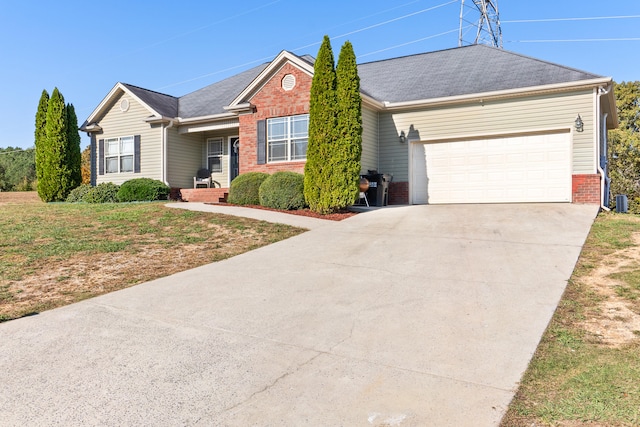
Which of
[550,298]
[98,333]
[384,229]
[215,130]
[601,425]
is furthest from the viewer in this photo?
[215,130]

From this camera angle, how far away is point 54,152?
18.4 m

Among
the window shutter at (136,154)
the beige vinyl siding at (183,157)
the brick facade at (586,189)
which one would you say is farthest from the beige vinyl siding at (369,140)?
the window shutter at (136,154)

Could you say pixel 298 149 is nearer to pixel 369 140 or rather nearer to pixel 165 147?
pixel 369 140

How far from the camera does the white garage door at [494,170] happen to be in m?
13.1

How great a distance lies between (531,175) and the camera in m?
13.4

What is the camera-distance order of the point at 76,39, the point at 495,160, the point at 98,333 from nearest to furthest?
the point at 98,333
the point at 495,160
the point at 76,39

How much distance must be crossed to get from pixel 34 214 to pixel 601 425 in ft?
48.6

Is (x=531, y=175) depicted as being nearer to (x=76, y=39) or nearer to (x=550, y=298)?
(x=550, y=298)

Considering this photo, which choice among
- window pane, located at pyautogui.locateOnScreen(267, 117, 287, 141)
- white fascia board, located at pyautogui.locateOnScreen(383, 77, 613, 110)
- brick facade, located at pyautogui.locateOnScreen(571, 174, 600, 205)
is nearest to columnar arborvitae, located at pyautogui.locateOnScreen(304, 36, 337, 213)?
window pane, located at pyautogui.locateOnScreen(267, 117, 287, 141)

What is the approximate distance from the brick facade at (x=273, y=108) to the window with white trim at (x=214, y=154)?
3333 millimetres

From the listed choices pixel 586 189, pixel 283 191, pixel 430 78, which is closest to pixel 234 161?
pixel 283 191

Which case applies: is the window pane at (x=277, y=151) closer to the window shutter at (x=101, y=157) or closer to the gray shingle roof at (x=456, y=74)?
the gray shingle roof at (x=456, y=74)

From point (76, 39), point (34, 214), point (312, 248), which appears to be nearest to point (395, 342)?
point (312, 248)

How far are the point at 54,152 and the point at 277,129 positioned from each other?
10.2 m
